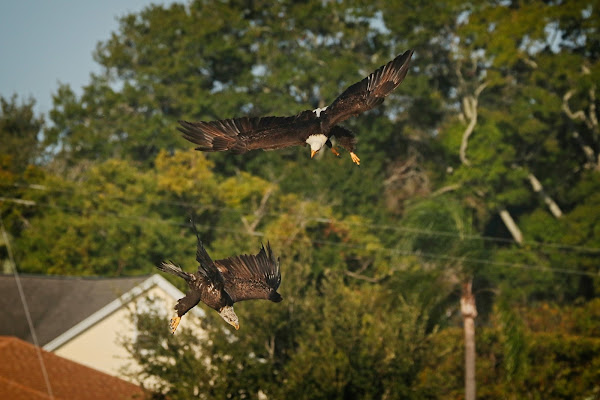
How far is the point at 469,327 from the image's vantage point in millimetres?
25766

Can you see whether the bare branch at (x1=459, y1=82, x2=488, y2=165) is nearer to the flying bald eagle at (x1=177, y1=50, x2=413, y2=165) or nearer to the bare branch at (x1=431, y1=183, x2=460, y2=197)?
the bare branch at (x1=431, y1=183, x2=460, y2=197)

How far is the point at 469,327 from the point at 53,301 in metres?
14.9

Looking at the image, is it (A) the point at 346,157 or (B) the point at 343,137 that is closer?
(B) the point at 343,137

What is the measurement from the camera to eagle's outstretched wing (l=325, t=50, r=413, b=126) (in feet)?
33.3

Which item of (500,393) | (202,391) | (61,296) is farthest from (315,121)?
(61,296)

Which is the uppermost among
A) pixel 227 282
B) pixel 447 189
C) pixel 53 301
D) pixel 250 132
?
pixel 447 189

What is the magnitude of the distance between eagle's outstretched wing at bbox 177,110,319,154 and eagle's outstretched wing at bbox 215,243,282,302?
3.58ft

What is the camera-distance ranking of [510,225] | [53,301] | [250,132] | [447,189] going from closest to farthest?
[250,132] < [53,301] < [447,189] < [510,225]

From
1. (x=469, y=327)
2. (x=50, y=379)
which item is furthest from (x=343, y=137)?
(x=50, y=379)

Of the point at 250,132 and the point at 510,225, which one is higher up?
the point at 510,225

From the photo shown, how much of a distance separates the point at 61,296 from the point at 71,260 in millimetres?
16495

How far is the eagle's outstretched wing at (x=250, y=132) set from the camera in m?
10.4

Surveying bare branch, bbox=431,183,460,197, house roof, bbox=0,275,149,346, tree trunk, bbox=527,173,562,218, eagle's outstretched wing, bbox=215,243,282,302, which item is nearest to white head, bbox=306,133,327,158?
eagle's outstretched wing, bbox=215,243,282,302

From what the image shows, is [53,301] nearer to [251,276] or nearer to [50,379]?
[50,379]
